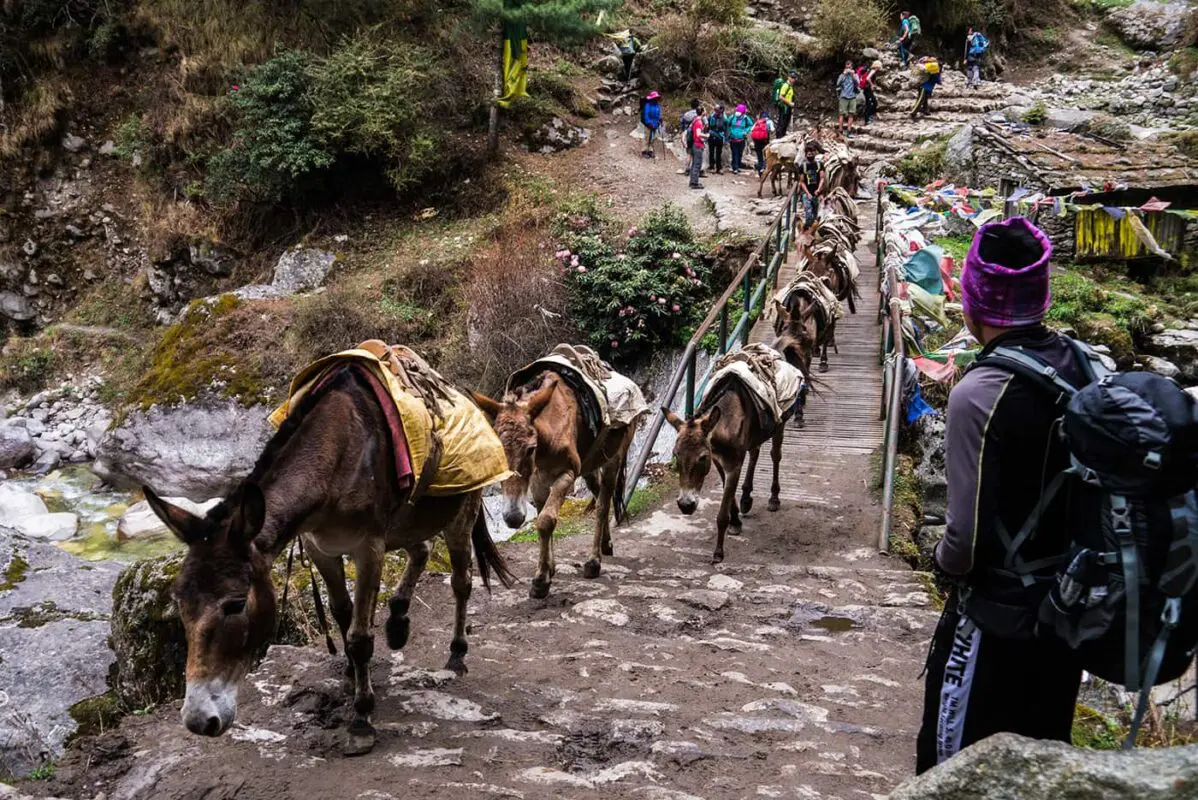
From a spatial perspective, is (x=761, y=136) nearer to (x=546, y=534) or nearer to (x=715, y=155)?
(x=715, y=155)

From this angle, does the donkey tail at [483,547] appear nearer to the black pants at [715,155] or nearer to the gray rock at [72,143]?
the black pants at [715,155]

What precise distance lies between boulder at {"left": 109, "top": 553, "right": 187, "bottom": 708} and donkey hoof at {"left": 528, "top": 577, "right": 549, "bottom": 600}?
2.36 metres

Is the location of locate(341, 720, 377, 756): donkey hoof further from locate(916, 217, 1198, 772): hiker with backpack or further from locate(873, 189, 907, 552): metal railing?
locate(873, 189, 907, 552): metal railing

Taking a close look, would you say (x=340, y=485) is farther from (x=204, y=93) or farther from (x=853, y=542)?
(x=204, y=93)

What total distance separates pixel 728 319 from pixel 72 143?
18.7 meters

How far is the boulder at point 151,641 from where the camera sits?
220 inches

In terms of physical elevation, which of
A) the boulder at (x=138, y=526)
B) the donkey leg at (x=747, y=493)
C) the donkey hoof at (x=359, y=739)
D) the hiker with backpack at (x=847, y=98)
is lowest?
the boulder at (x=138, y=526)

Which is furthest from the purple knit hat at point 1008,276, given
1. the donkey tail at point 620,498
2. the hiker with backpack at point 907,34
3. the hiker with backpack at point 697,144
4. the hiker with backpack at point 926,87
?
the hiker with backpack at point 907,34

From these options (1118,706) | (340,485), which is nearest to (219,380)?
(340,485)

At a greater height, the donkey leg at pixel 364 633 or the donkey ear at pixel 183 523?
the donkey ear at pixel 183 523

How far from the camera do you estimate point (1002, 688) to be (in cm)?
256

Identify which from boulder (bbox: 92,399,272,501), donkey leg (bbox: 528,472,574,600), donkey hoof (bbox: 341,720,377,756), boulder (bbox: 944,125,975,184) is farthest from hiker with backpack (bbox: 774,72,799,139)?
donkey hoof (bbox: 341,720,377,756)

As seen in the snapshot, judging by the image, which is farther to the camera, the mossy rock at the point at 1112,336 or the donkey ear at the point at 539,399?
the mossy rock at the point at 1112,336

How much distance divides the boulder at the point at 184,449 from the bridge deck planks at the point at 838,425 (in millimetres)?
9228
